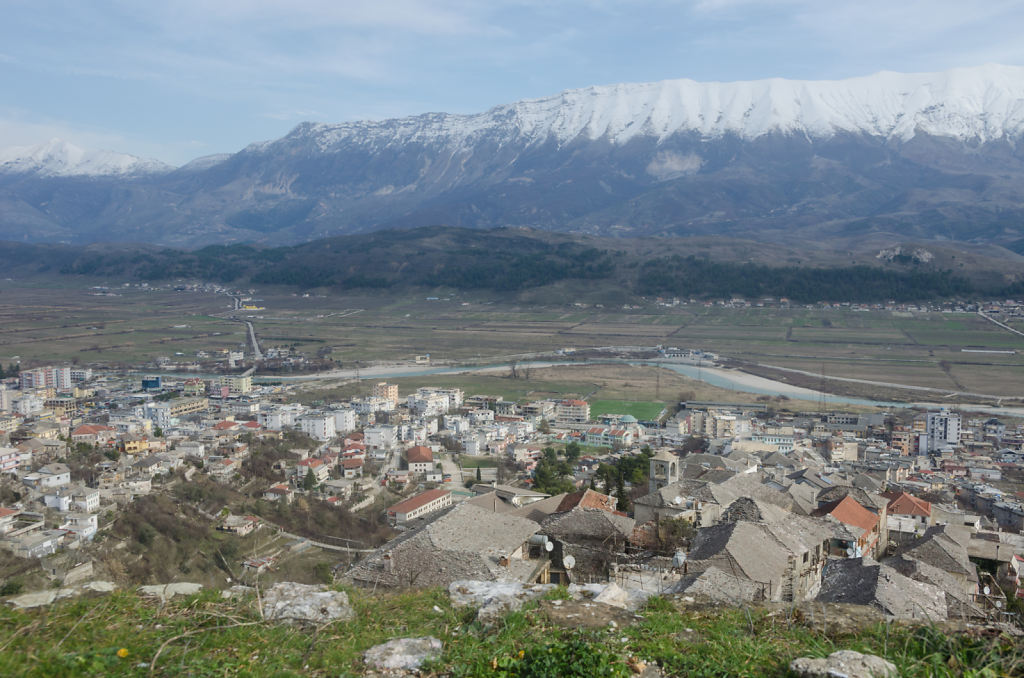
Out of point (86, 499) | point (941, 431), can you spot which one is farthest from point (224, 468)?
point (941, 431)

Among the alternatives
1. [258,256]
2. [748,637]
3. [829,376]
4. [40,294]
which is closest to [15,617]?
[748,637]

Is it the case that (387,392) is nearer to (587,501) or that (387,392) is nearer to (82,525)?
(82,525)

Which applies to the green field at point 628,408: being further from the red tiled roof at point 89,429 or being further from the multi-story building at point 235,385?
the red tiled roof at point 89,429

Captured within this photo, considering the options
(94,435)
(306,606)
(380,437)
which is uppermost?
(306,606)

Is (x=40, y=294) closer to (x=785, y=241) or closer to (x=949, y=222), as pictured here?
(x=785, y=241)

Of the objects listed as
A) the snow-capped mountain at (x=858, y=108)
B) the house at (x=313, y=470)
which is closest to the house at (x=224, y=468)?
the house at (x=313, y=470)

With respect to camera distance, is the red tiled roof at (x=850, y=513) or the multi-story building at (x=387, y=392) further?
the multi-story building at (x=387, y=392)
